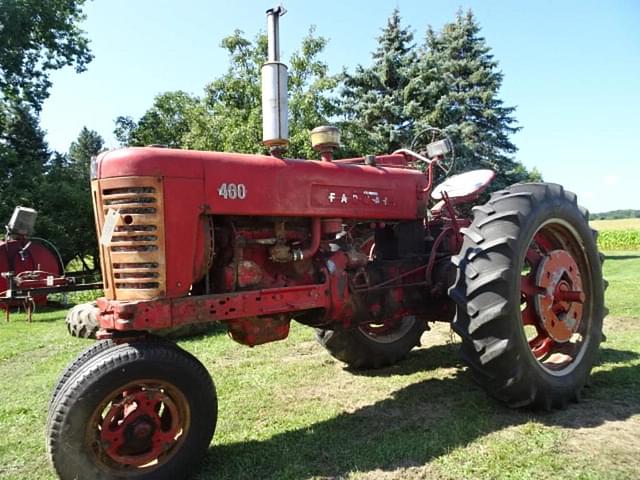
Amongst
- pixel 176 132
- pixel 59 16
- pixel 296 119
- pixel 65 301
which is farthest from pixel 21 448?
Answer: pixel 176 132

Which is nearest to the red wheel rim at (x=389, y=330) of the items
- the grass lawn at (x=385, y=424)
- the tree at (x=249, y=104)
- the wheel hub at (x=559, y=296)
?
the grass lawn at (x=385, y=424)

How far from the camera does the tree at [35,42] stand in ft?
59.3

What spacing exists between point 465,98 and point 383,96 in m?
3.61

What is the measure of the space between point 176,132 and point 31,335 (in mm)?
24509

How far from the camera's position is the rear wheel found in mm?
4691

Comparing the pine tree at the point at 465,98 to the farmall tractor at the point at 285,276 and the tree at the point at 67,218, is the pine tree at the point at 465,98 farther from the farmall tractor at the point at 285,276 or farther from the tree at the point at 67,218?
the farmall tractor at the point at 285,276

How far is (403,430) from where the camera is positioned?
3326 mm

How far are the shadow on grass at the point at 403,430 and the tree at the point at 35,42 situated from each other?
20.0 m

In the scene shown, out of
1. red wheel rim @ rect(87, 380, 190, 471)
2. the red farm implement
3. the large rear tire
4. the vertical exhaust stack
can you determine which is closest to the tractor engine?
the vertical exhaust stack

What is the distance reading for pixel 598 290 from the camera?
409 cm

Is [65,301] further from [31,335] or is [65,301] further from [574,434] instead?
[574,434]

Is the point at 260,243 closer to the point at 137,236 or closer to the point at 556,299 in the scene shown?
the point at 137,236

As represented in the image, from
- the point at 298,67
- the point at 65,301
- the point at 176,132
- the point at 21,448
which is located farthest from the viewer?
the point at 176,132

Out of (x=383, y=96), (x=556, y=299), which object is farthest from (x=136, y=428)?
(x=383, y=96)
